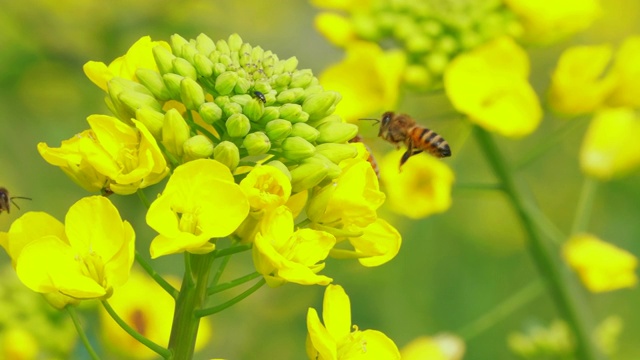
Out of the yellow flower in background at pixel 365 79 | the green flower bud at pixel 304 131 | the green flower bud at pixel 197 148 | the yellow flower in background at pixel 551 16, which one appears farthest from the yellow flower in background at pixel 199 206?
the yellow flower in background at pixel 551 16

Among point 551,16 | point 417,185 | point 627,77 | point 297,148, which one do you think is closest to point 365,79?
point 417,185

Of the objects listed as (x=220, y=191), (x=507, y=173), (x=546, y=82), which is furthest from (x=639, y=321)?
(x=220, y=191)

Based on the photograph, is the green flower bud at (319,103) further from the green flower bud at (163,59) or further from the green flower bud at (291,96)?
the green flower bud at (163,59)

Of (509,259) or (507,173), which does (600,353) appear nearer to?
(507,173)

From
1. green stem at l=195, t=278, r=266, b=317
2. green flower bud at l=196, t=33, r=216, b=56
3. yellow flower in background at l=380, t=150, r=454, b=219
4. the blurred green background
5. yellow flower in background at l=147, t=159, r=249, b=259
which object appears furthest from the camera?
the blurred green background

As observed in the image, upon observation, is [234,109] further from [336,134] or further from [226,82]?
[336,134]

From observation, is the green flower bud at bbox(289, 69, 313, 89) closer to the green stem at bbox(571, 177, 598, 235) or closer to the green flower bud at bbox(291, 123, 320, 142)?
the green flower bud at bbox(291, 123, 320, 142)

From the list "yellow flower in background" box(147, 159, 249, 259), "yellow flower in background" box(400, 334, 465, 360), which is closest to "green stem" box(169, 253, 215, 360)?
"yellow flower in background" box(147, 159, 249, 259)
